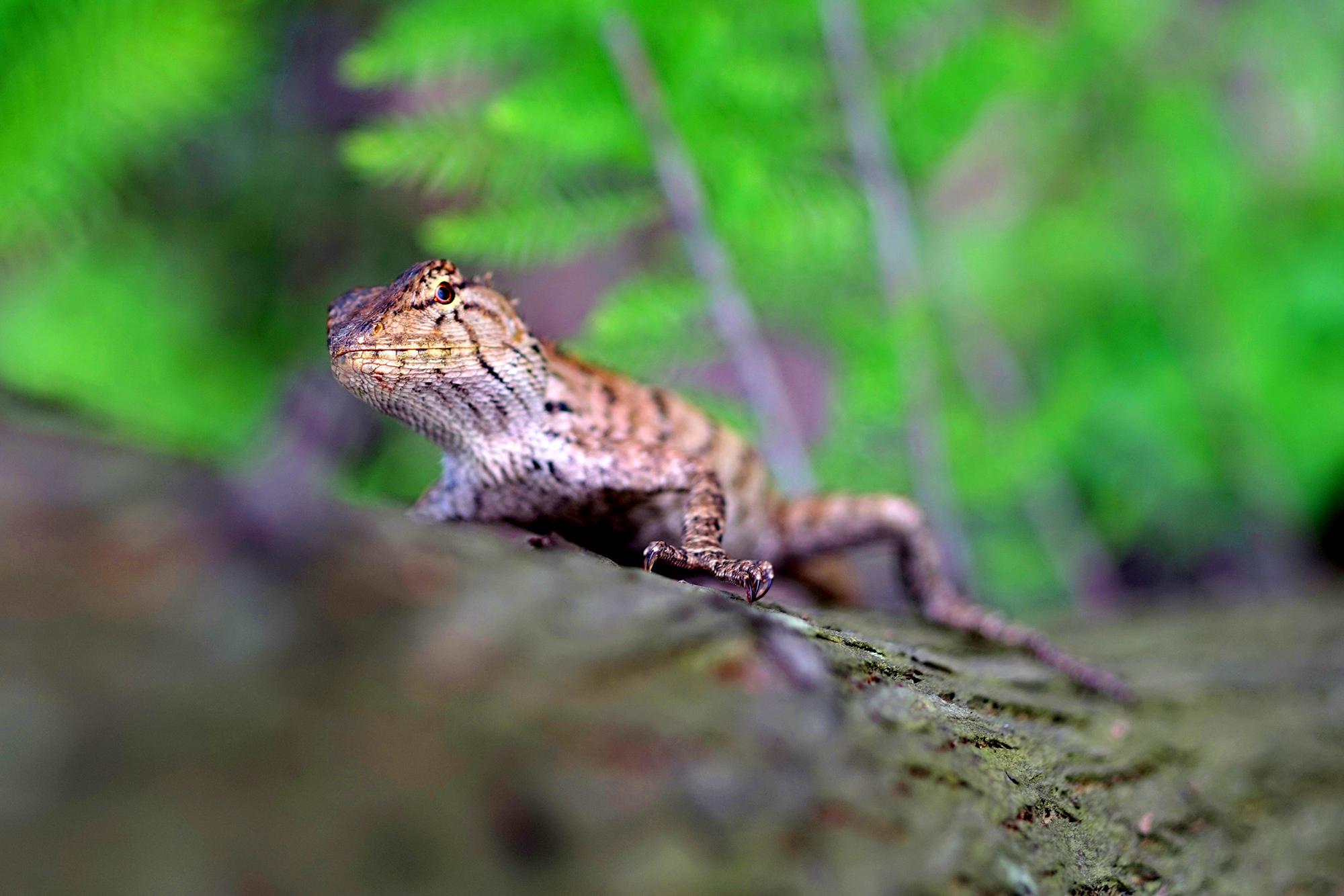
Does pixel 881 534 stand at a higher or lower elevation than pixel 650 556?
higher

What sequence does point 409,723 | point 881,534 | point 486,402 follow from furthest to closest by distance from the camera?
point 881,534 < point 486,402 < point 409,723

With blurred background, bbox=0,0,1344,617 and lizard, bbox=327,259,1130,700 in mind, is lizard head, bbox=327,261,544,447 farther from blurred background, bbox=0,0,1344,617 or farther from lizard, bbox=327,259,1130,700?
blurred background, bbox=0,0,1344,617

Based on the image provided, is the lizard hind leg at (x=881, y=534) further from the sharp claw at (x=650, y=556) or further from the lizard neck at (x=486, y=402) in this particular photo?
the sharp claw at (x=650, y=556)

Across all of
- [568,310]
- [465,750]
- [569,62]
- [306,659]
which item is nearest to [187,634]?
[306,659]

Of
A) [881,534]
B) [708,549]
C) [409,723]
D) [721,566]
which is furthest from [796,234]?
[409,723]

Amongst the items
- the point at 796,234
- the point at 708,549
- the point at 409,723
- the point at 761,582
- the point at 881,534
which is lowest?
the point at 409,723

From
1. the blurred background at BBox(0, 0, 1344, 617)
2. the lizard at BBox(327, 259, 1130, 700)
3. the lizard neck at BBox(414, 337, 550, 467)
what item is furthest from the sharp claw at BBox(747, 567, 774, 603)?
the blurred background at BBox(0, 0, 1344, 617)

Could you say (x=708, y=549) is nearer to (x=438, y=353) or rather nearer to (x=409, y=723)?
(x=438, y=353)
